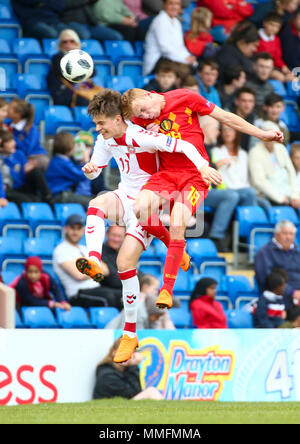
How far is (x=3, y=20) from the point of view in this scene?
611 inches

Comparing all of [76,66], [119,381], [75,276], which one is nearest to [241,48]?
[75,276]

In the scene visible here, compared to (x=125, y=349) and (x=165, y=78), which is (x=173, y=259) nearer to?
(x=125, y=349)

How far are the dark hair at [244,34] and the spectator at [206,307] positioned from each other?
495cm

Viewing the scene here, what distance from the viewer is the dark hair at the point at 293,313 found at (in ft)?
41.9

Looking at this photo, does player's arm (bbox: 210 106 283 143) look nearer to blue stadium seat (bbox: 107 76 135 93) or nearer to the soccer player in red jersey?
the soccer player in red jersey

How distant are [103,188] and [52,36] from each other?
2.85 meters

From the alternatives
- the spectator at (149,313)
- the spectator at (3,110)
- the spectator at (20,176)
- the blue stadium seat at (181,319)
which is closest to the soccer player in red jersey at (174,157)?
the spectator at (149,313)

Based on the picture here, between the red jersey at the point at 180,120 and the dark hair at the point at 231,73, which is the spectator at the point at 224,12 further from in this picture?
the red jersey at the point at 180,120

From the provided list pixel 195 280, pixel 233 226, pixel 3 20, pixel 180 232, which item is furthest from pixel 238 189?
pixel 180 232

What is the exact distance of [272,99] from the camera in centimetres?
1514

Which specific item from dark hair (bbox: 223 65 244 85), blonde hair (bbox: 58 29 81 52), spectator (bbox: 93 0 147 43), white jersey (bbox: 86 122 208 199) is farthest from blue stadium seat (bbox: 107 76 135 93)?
white jersey (bbox: 86 122 208 199)

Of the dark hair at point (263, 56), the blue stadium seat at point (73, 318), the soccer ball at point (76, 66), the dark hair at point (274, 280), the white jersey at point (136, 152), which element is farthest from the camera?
the dark hair at point (263, 56)

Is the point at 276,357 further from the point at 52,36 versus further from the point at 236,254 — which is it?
the point at 52,36

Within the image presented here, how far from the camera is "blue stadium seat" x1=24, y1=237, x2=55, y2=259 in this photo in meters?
13.0
